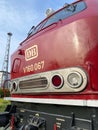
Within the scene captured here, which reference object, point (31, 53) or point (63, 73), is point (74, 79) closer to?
point (63, 73)

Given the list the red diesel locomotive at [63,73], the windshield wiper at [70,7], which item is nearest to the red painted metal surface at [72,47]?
the red diesel locomotive at [63,73]

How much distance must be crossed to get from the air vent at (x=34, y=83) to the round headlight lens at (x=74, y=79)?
63 cm

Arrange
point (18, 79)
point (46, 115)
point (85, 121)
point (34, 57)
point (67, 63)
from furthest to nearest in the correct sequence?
1. point (18, 79)
2. point (34, 57)
3. point (46, 115)
4. point (67, 63)
5. point (85, 121)

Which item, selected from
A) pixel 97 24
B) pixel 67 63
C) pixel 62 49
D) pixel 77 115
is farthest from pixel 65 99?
pixel 97 24

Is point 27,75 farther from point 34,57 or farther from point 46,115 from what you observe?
point 46,115

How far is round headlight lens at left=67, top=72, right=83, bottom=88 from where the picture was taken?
3.79 metres

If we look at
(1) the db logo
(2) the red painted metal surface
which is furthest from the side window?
(1) the db logo

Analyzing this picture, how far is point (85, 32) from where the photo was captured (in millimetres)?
3938

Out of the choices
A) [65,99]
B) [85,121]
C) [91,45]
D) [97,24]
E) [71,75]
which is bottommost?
[85,121]

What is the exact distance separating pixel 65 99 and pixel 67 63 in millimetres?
597

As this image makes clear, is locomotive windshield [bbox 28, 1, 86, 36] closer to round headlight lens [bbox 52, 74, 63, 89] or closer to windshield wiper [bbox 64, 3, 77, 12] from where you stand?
windshield wiper [bbox 64, 3, 77, 12]

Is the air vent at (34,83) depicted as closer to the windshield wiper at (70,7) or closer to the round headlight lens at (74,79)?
the round headlight lens at (74,79)

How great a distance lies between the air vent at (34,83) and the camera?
14.8 feet

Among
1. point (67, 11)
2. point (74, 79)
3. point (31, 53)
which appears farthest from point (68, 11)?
point (74, 79)
